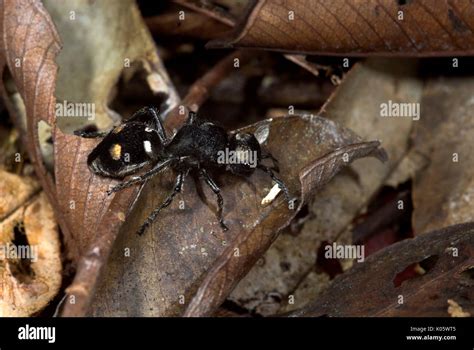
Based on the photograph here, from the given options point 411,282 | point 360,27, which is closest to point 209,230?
point 411,282

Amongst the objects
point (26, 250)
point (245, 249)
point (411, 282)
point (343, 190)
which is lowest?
point (411, 282)

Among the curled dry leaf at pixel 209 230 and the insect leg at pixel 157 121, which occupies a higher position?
the insect leg at pixel 157 121

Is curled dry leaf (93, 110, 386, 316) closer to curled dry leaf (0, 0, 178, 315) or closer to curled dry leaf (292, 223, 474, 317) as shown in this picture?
curled dry leaf (0, 0, 178, 315)

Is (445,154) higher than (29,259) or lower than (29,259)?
higher

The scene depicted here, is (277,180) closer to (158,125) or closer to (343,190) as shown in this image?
(343,190)

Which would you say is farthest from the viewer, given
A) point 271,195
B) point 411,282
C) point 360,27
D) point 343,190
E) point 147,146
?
point 343,190

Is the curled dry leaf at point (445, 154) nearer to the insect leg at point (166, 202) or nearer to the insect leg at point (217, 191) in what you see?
the insect leg at point (217, 191)

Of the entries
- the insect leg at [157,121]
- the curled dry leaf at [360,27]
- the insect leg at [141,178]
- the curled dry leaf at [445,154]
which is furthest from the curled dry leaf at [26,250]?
the curled dry leaf at [445,154]

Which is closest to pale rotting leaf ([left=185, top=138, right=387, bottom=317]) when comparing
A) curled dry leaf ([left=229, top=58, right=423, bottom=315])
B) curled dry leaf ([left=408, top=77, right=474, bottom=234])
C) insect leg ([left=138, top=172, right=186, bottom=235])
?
insect leg ([left=138, top=172, right=186, bottom=235])
